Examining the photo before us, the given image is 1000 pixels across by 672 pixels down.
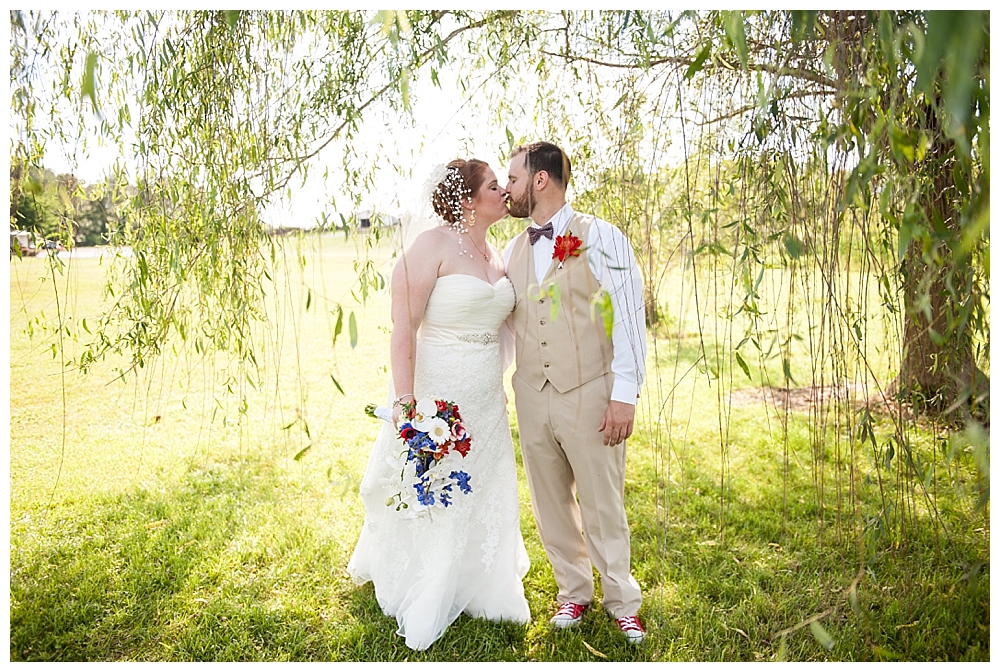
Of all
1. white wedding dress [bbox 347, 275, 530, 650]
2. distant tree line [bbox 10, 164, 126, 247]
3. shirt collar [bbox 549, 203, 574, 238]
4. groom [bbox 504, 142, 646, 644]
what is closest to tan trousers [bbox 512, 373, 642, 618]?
groom [bbox 504, 142, 646, 644]

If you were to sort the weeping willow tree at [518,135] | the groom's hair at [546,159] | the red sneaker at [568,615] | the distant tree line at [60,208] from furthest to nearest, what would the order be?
the red sneaker at [568,615], the groom's hair at [546,159], the distant tree line at [60,208], the weeping willow tree at [518,135]

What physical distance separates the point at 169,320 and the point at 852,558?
2.49 meters

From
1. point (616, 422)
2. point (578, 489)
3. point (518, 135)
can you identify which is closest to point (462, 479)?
point (578, 489)

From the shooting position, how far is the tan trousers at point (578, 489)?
2125 mm

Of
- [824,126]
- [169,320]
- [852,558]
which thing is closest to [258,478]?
[169,320]

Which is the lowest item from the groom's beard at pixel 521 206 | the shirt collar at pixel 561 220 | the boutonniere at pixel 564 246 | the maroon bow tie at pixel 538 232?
the boutonniere at pixel 564 246

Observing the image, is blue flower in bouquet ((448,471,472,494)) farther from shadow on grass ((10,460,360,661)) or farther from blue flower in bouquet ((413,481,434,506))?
shadow on grass ((10,460,360,661))

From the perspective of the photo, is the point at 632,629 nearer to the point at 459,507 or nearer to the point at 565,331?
the point at 459,507

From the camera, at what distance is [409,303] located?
2113mm

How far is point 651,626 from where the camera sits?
7.20 ft

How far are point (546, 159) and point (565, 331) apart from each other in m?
0.53

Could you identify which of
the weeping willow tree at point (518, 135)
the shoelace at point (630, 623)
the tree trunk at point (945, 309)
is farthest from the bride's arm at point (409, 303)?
the tree trunk at point (945, 309)

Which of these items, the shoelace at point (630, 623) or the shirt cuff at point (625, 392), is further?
the shoelace at point (630, 623)

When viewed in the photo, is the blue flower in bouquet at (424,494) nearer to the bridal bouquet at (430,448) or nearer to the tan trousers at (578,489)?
the bridal bouquet at (430,448)
